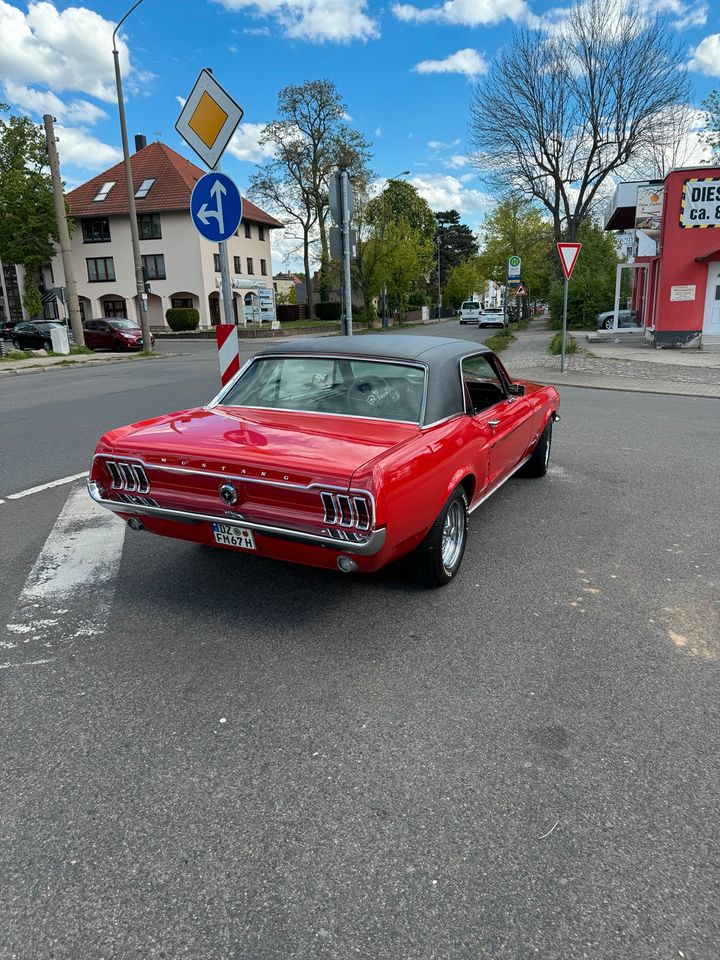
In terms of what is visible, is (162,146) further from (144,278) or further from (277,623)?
(277,623)

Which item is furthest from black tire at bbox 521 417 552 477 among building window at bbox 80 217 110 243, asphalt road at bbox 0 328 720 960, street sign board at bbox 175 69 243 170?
building window at bbox 80 217 110 243

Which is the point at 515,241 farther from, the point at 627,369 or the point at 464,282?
the point at 627,369

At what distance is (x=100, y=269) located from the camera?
49.2 m

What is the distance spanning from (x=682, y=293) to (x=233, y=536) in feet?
74.4

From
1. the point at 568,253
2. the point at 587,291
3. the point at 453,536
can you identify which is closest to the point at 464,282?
the point at 587,291

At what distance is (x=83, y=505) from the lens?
19.3 feet

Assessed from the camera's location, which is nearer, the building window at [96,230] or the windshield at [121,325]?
the windshield at [121,325]

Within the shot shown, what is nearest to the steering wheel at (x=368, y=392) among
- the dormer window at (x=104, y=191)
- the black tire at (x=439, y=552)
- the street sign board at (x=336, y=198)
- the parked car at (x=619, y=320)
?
the black tire at (x=439, y=552)

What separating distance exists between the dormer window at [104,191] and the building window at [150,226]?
13.8 feet

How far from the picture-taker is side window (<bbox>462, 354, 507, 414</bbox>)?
15.4 feet

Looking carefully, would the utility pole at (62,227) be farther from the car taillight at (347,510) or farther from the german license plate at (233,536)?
the car taillight at (347,510)

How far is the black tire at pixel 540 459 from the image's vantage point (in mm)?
6457

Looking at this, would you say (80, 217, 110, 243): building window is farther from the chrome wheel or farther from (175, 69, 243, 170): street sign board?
the chrome wheel

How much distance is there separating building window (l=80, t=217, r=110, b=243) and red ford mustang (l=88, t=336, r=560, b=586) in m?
49.5
